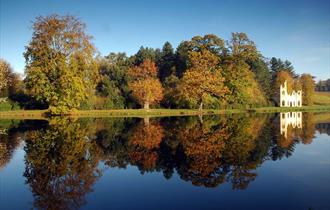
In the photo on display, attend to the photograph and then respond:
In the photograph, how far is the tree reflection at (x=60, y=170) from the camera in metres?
10.1

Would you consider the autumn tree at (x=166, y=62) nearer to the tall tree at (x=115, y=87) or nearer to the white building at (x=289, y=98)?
the tall tree at (x=115, y=87)

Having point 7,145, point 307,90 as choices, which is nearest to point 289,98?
point 307,90

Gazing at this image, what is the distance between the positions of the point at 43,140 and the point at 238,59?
47398 millimetres

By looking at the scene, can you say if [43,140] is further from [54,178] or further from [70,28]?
[70,28]

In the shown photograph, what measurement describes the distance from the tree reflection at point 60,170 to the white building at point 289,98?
74.0 meters

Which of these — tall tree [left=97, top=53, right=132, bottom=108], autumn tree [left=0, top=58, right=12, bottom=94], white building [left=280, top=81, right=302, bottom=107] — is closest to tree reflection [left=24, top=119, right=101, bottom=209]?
tall tree [left=97, top=53, right=132, bottom=108]

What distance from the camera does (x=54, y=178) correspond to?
12.4 meters

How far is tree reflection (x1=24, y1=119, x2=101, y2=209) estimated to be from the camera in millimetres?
10078

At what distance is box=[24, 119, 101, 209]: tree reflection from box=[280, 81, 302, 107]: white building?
74041 mm

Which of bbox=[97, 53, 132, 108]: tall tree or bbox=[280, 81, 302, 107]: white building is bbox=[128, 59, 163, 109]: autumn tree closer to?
bbox=[97, 53, 132, 108]: tall tree

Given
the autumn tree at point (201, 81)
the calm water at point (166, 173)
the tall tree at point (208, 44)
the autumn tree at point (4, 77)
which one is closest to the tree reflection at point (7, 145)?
the calm water at point (166, 173)

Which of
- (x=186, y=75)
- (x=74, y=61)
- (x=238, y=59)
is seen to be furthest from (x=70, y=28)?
(x=238, y=59)

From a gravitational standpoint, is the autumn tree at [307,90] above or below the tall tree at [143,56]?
below

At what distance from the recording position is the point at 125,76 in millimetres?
65375
